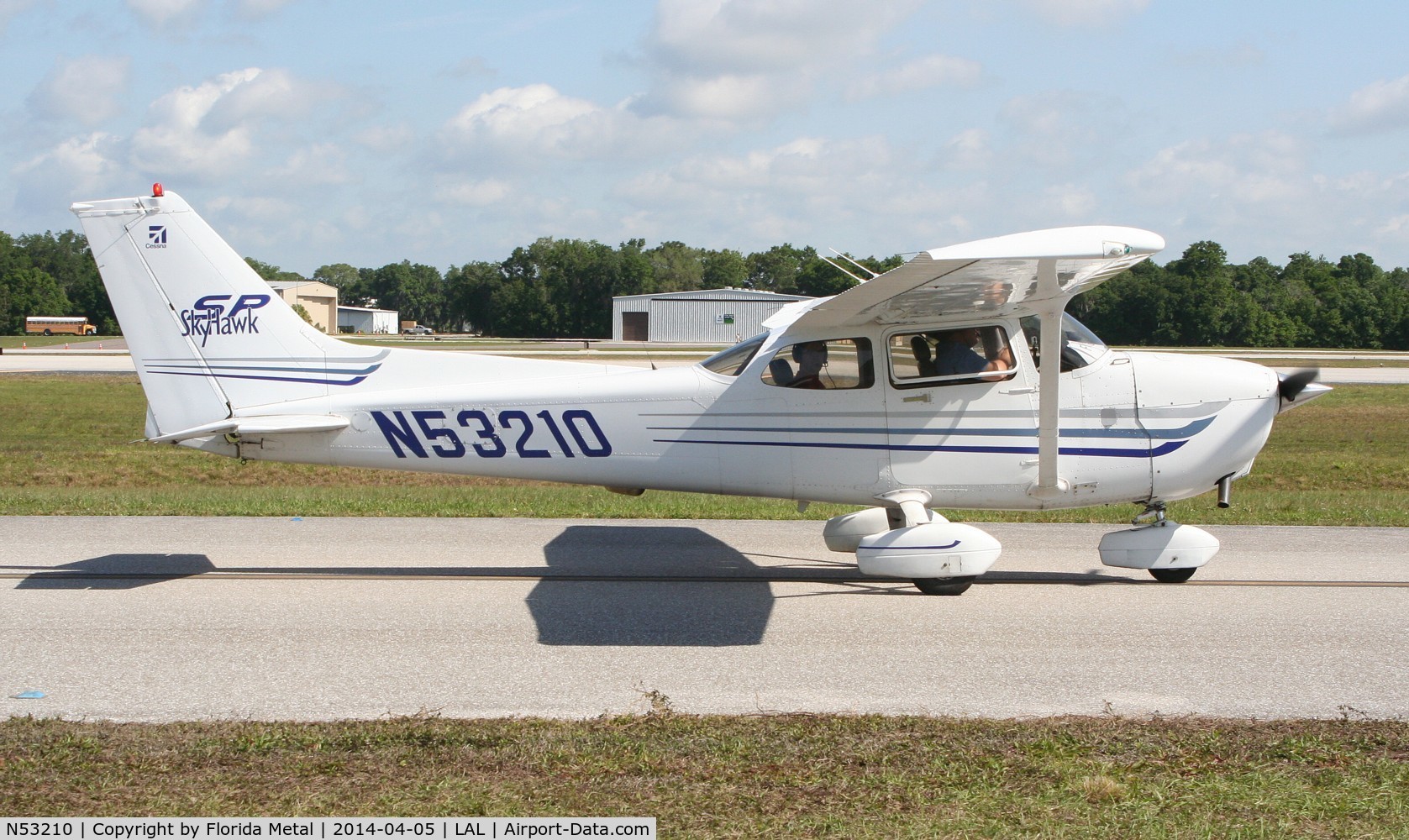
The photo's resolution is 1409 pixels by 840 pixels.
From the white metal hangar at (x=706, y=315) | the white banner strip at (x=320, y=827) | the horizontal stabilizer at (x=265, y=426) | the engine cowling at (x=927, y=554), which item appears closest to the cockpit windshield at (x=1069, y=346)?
the engine cowling at (x=927, y=554)

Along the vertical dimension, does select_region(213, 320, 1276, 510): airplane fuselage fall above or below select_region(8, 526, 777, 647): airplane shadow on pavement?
above

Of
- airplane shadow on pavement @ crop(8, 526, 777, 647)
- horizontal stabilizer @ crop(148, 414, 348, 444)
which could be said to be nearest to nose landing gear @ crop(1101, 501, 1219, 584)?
airplane shadow on pavement @ crop(8, 526, 777, 647)

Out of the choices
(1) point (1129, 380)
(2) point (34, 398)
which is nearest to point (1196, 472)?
(1) point (1129, 380)

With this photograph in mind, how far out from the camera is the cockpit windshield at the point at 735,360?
30.0ft

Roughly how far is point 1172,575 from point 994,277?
10.4 feet

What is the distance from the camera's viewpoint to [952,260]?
Answer: 6.96m

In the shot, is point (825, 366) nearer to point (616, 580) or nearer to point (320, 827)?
point (616, 580)

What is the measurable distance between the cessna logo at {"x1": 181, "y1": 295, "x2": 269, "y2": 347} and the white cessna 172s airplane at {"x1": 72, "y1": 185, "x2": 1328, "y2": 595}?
15 millimetres

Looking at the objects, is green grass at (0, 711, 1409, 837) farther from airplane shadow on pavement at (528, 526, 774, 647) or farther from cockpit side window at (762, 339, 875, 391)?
cockpit side window at (762, 339, 875, 391)

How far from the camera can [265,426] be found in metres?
8.83

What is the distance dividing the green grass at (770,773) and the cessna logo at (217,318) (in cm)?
428

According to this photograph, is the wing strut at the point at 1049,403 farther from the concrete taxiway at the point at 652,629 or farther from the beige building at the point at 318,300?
the beige building at the point at 318,300

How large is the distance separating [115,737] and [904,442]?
5647 mm

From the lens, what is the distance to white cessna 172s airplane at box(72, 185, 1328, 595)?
887 cm
